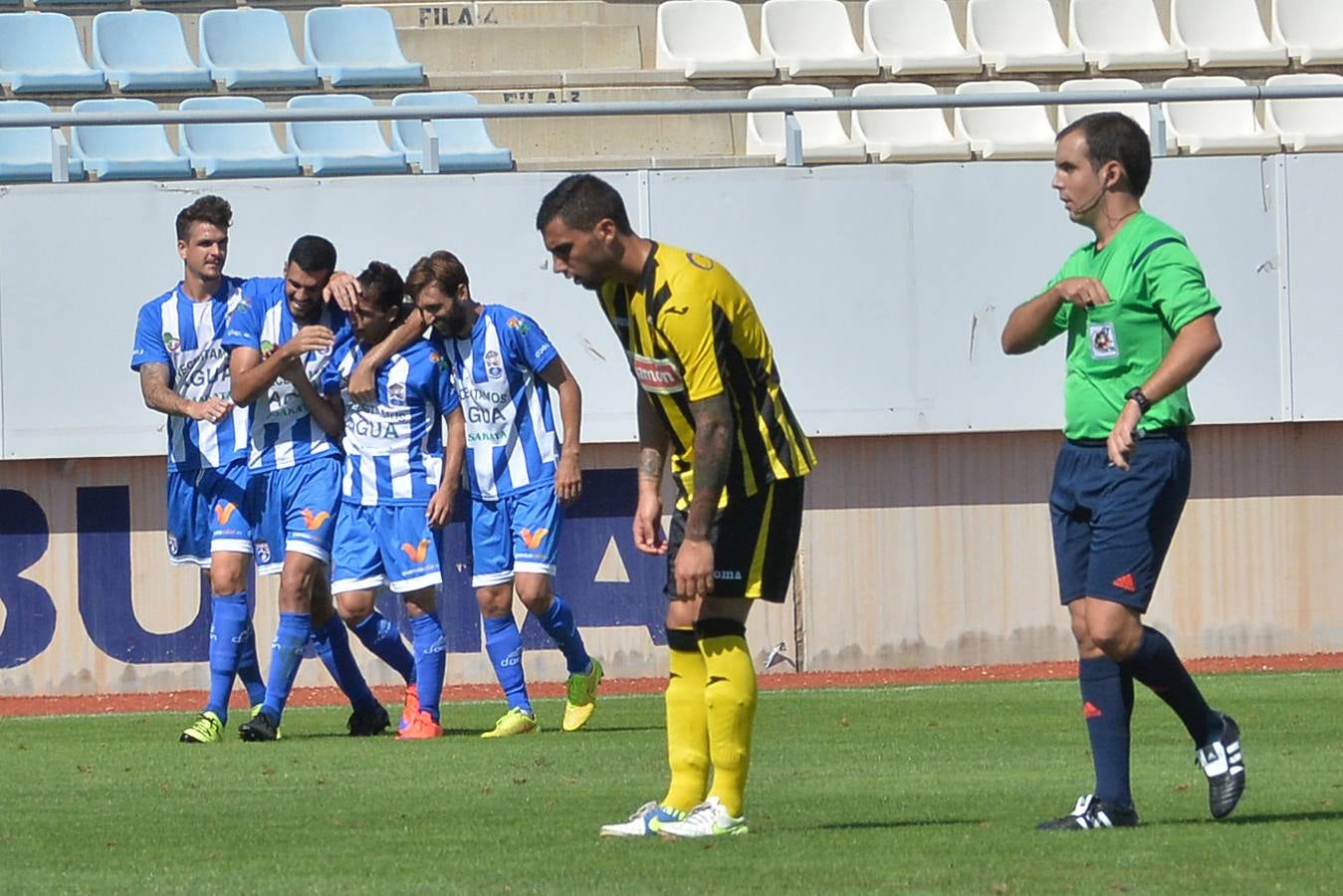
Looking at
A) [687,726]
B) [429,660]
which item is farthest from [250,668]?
[687,726]

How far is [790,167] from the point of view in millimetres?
14219

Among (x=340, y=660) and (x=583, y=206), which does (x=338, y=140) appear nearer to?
(x=340, y=660)

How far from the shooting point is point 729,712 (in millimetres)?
5941

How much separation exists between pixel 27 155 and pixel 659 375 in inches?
405

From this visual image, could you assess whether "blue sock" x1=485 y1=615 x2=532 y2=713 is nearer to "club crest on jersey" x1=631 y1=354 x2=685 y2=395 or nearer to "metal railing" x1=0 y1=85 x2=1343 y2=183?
"club crest on jersey" x1=631 y1=354 x2=685 y2=395

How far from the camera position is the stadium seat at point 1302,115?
17.9 metres

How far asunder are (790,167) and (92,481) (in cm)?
493

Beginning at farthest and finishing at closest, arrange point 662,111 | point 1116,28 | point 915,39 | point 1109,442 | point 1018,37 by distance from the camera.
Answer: point 1116,28, point 1018,37, point 915,39, point 662,111, point 1109,442

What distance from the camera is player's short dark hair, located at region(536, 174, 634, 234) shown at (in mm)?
5871

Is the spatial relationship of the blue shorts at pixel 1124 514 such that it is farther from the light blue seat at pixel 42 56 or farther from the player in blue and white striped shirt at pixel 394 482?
the light blue seat at pixel 42 56

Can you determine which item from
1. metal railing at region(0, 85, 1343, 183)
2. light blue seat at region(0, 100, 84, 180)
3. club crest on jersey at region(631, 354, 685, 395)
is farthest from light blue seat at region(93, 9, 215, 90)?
club crest on jersey at region(631, 354, 685, 395)

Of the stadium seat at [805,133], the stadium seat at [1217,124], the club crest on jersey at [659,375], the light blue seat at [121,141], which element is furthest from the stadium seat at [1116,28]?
the club crest on jersey at [659,375]

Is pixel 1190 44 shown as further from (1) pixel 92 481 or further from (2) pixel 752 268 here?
(1) pixel 92 481

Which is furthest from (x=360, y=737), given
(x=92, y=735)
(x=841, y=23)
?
(x=841, y=23)
